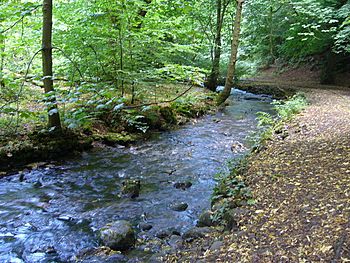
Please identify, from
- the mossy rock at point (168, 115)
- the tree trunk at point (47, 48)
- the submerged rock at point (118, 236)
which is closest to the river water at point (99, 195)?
the submerged rock at point (118, 236)

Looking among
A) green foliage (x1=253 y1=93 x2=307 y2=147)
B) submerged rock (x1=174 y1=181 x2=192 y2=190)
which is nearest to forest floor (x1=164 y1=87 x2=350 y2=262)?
submerged rock (x1=174 y1=181 x2=192 y2=190)

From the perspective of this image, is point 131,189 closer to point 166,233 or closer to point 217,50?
point 166,233

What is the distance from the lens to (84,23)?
803 centimetres

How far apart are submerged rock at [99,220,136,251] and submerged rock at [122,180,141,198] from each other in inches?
54.4

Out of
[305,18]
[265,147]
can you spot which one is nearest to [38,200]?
[265,147]

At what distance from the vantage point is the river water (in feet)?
14.1

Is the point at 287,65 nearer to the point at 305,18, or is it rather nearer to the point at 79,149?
the point at 305,18

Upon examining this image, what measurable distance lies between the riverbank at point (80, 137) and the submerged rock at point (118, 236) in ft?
5.86

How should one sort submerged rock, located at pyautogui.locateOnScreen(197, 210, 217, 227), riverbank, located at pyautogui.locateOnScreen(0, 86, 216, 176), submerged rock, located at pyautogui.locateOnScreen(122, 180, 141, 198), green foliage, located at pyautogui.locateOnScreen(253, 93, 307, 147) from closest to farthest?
submerged rock, located at pyautogui.locateOnScreen(197, 210, 217, 227) < submerged rock, located at pyautogui.locateOnScreen(122, 180, 141, 198) < riverbank, located at pyautogui.locateOnScreen(0, 86, 216, 176) < green foliage, located at pyautogui.locateOnScreen(253, 93, 307, 147)

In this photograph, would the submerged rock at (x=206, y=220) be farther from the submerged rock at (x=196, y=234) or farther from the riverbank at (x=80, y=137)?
the riverbank at (x=80, y=137)

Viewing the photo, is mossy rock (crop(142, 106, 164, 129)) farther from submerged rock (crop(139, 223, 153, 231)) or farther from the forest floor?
submerged rock (crop(139, 223, 153, 231))

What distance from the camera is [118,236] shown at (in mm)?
4066

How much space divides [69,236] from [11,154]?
3.21 m

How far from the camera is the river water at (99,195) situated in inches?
169
